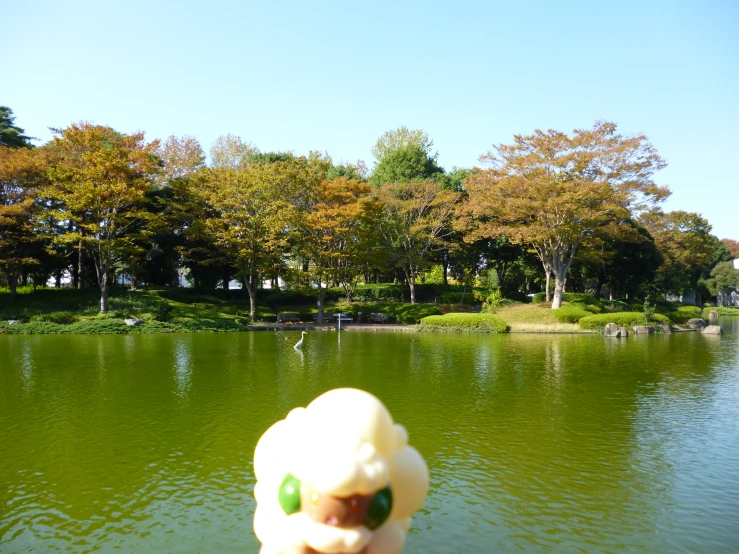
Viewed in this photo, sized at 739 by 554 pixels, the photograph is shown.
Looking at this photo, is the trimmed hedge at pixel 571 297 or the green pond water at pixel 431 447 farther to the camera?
the trimmed hedge at pixel 571 297

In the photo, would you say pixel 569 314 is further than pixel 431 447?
Yes

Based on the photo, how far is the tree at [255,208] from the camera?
1270 inches

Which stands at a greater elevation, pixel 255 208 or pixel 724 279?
pixel 255 208

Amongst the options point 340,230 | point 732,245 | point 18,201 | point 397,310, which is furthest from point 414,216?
point 732,245

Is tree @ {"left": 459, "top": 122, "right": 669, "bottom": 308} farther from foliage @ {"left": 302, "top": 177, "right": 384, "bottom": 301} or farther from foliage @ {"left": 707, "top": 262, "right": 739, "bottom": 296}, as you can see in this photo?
foliage @ {"left": 707, "top": 262, "right": 739, "bottom": 296}

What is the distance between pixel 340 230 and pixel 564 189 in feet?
43.2

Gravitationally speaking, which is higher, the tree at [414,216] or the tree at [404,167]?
the tree at [404,167]

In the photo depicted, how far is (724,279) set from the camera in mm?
63094

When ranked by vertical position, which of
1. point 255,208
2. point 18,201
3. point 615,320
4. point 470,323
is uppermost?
point 18,201

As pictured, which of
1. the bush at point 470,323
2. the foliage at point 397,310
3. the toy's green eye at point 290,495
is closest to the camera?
the toy's green eye at point 290,495

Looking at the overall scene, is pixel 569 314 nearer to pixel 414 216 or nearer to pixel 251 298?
pixel 414 216

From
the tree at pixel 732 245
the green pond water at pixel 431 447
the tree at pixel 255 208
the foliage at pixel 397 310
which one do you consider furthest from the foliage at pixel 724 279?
the green pond water at pixel 431 447

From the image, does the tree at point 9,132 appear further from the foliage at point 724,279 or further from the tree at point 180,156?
the foliage at point 724,279

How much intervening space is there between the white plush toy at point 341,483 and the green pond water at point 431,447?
2.89 m
